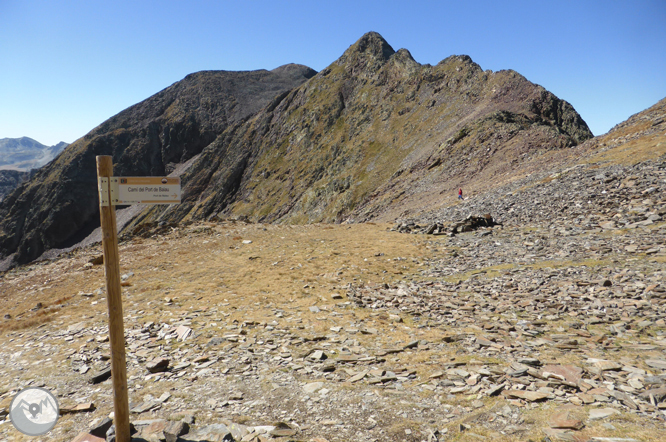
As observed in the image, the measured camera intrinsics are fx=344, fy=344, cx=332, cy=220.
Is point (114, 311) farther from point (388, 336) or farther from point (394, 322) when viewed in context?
point (394, 322)

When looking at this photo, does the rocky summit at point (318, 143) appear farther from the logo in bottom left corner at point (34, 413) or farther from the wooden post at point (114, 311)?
the logo in bottom left corner at point (34, 413)

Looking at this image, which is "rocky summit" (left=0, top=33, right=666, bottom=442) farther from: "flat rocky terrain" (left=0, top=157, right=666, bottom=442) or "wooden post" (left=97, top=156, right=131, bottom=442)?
"wooden post" (left=97, top=156, right=131, bottom=442)

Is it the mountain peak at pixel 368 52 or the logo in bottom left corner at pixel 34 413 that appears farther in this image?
the mountain peak at pixel 368 52

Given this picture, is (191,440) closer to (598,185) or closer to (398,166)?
(598,185)

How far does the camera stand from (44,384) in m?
8.46

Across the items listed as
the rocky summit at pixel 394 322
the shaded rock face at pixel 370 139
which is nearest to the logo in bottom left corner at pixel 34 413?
the rocky summit at pixel 394 322

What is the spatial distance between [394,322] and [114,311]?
7.50m

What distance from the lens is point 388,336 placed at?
9633mm

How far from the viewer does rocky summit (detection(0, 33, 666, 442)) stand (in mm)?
6012

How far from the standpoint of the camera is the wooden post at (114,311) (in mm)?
5879

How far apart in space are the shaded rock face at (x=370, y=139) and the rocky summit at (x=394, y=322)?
47.7ft

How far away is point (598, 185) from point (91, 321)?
2750 centimetres

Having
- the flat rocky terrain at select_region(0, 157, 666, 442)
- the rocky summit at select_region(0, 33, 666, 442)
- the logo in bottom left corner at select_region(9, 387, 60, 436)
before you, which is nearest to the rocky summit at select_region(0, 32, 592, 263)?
the rocky summit at select_region(0, 33, 666, 442)

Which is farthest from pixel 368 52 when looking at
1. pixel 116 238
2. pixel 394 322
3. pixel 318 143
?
pixel 116 238
